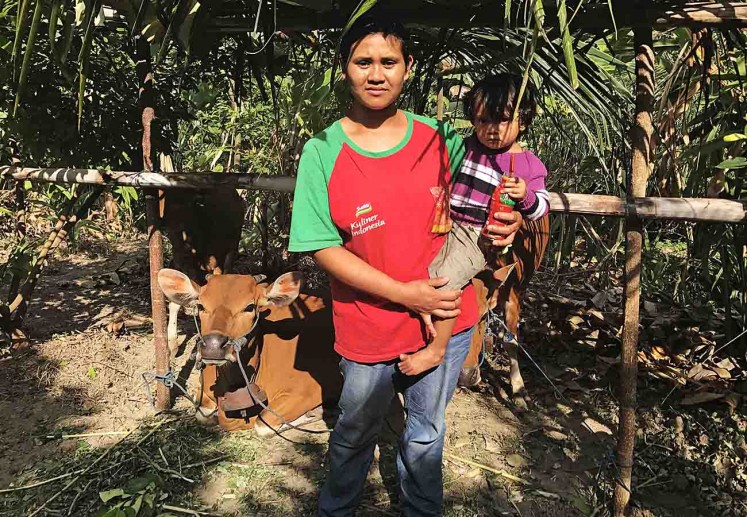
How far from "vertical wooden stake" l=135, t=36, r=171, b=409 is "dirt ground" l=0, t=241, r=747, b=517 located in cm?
47

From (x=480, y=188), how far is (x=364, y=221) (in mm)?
491

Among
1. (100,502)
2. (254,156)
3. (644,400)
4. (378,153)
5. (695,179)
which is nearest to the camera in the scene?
(378,153)

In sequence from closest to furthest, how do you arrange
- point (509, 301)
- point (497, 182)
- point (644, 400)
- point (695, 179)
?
point (497, 182) < point (695, 179) < point (644, 400) < point (509, 301)

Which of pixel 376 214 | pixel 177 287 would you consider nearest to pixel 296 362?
pixel 177 287

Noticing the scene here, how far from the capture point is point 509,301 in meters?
3.98

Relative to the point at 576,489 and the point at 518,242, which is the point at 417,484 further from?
the point at 518,242

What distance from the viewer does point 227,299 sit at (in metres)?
2.96

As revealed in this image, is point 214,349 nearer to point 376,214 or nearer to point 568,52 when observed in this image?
point 376,214

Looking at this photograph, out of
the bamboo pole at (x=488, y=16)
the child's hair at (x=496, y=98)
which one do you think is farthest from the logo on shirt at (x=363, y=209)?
the bamboo pole at (x=488, y=16)

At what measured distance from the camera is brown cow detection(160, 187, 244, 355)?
14.5ft

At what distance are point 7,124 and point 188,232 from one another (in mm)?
1401

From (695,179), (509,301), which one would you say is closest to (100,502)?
(509,301)

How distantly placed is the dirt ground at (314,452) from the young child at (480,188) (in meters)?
1.13

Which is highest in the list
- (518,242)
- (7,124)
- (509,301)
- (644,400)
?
(7,124)
